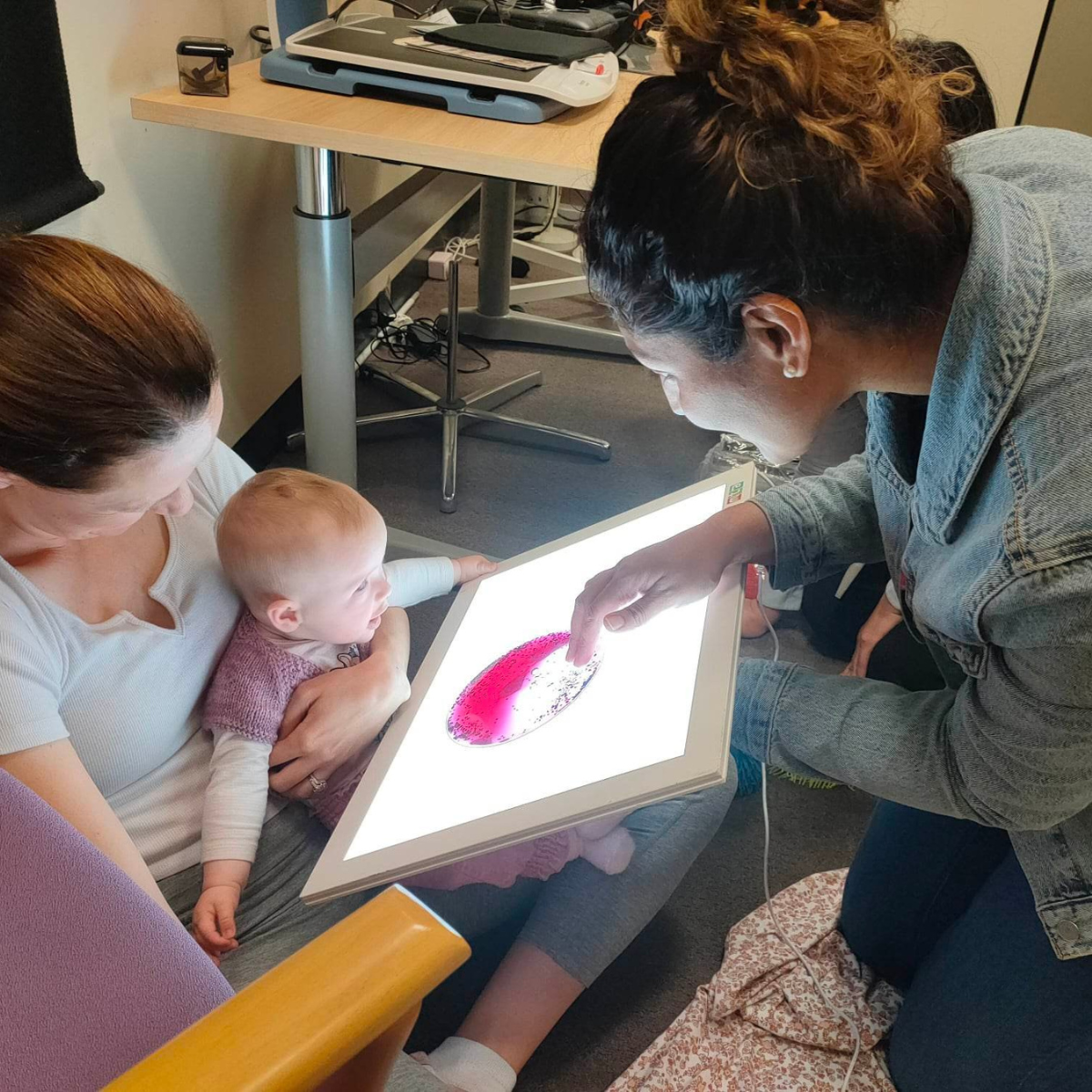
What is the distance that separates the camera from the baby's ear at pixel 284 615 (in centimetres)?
99

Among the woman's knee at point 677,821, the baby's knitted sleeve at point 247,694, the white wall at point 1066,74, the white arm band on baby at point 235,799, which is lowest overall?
the woman's knee at point 677,821

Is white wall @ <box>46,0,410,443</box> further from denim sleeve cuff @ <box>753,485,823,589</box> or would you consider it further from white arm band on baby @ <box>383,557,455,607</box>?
denim sleeve cuff @ <box>753,485,823,589</box>

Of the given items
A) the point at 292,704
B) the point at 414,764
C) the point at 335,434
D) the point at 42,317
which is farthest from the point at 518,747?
the point at 335,434

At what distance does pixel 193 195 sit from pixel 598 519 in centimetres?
103

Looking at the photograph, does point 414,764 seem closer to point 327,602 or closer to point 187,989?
point 327,602

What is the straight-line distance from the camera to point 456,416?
2221 mm

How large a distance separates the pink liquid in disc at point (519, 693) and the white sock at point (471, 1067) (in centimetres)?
37

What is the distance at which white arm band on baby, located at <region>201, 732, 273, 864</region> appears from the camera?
90 centimetres

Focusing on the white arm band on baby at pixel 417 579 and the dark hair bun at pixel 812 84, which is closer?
the dark hair bun at pixel 812 84

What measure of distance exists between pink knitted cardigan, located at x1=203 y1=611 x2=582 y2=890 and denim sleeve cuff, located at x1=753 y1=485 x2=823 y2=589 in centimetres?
38

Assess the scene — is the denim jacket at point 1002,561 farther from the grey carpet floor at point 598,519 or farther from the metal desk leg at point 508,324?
the metal desk leg at point 508,324

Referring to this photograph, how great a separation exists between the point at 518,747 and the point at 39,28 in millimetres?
1107

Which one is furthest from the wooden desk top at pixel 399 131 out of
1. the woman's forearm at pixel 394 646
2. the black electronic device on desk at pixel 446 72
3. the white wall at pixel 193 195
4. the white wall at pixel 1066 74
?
the white wall at pixel 1066 74

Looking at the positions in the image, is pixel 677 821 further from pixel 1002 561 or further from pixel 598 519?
pixel 598 519
